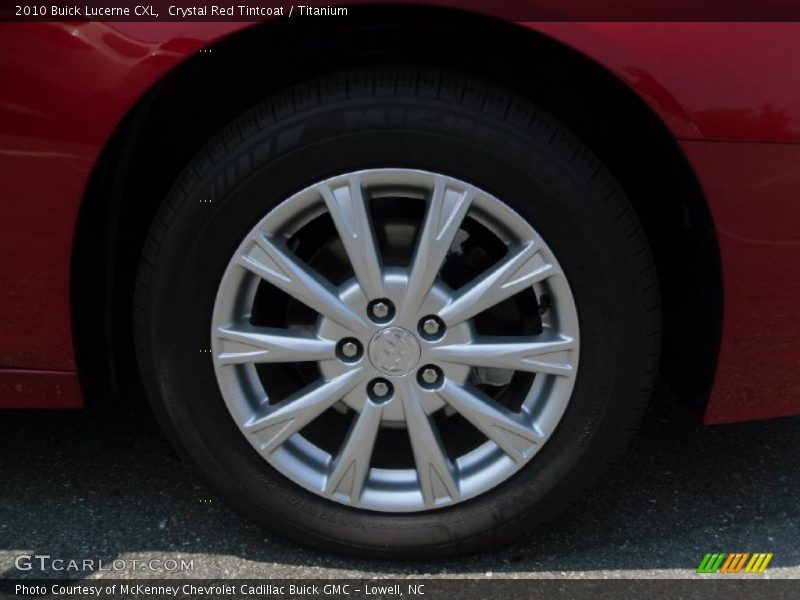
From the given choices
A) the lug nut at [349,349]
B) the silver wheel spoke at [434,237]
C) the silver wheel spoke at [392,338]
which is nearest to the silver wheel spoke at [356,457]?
the silver wheel spoke at [392,338]

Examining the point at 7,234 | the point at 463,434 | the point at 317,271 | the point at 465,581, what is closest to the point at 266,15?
the point at 317,271

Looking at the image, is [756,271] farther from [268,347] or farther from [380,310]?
[268,347]

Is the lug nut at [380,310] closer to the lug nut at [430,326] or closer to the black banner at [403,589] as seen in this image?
the lug nut at [430,326]

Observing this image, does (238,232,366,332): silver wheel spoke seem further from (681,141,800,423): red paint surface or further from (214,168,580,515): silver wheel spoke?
(681,141,800,423): red paint surface

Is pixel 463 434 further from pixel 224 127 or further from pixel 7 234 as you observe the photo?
pixel 7 234

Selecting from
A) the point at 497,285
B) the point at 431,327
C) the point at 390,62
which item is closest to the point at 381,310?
the point at 431,327

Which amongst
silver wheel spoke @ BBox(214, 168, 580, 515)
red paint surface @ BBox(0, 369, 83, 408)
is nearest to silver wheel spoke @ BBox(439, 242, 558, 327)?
silver wheel spoke @ BBox(214, 168, 580, 515)

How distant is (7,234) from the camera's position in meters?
1.71

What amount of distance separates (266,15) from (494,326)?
0.78m

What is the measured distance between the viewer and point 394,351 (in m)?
1.76

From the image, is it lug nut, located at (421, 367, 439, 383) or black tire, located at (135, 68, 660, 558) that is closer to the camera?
black tire, located at (135, 68, 660, 558)

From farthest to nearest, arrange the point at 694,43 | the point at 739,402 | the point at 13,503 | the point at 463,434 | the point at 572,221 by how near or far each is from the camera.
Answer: the point at 13,503, the point at 463,434, the point at 739,402, the point at 572,221, the point at 694,43

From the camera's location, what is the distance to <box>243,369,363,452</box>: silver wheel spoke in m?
1.79

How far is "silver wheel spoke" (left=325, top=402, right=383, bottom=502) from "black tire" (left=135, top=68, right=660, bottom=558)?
5 cm
